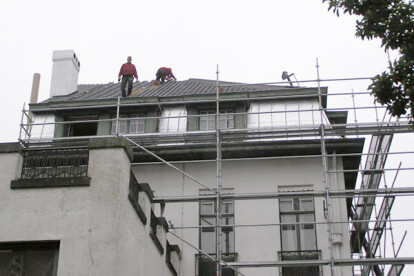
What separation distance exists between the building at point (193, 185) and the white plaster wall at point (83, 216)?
0.02 m

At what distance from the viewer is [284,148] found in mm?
20641

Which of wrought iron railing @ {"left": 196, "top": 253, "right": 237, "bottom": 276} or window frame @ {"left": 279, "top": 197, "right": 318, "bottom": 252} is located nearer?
wrought iron railing @ {"left": 196, "top": 253, "right": 237, "bottom": 276}

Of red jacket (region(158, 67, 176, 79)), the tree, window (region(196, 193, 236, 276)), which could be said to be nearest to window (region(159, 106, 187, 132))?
window (region(196, 193, 236, 276))

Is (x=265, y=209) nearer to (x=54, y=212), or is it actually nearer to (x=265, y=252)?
(x=265, y=252)

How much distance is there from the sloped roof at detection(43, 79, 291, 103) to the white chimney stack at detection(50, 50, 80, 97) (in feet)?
1.17

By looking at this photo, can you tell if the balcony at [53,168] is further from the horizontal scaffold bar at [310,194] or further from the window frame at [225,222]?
the window frame at [225,222]

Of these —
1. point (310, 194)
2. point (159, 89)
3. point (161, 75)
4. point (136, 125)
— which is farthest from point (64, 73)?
point (310, 194)

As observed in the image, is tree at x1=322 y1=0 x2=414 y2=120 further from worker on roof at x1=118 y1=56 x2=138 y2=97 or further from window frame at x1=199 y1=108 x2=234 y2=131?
worker on roof at x1=118 y1=56 x2=138 y2=97

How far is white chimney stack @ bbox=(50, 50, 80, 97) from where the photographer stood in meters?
26.1

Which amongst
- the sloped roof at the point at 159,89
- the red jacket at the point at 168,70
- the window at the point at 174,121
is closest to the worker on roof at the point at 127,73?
the sloped roof at the point at 159,89

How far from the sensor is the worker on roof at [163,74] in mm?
28234

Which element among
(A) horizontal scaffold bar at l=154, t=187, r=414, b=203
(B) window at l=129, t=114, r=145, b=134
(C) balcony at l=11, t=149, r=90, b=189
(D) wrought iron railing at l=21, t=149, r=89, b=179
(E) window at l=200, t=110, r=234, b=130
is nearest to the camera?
(C) balcony at l=11, t=149, r=90, b=189

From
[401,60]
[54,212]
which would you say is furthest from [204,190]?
[401,60]

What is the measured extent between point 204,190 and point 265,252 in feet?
8.41
